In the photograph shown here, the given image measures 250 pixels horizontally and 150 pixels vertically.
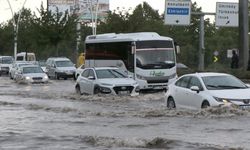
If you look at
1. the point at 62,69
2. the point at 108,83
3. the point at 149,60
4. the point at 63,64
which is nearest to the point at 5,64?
the point at 63,64

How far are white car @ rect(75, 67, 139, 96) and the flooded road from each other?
2.34 meters

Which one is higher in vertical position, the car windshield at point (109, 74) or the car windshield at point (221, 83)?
the car windshield at point (221, 83)

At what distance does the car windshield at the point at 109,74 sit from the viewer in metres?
27.9

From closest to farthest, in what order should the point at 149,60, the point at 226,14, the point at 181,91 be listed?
the point at 181,91 < the point at 149,60 < the point at 226,14

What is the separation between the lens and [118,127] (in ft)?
52.8

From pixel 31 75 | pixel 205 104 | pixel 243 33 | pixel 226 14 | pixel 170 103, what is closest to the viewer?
pixel 205 104

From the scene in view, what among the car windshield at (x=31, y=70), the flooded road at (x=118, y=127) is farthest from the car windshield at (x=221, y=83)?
the car windshield at (x=31, y=70)

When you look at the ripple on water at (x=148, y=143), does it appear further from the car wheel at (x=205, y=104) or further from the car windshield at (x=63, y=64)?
the car windshield at (x=63, y=64)

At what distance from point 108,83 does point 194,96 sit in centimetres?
855

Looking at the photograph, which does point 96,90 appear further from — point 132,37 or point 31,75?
point 31,75

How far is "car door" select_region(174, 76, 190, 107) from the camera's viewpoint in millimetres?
19672

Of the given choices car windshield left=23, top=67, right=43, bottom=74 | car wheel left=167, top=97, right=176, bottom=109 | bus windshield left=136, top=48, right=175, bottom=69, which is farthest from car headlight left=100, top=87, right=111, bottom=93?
car windshield left=23, top=67, right=43, bottom=74

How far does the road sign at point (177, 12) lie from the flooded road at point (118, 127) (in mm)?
19850

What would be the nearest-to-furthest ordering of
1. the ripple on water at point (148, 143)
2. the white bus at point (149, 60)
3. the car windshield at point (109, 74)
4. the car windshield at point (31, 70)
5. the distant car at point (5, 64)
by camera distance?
the ripple on water at point (148, 143), the car windshield at point (109, 74), the white bus at point (149, 60), the car windshield at point (31, 70), the distant car at point (5, 64)
